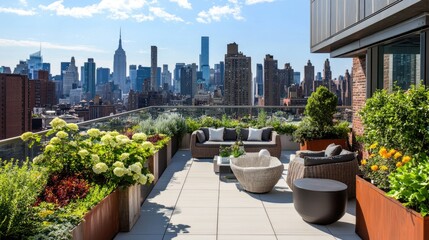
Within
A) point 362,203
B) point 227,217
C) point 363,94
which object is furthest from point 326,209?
point 363,94

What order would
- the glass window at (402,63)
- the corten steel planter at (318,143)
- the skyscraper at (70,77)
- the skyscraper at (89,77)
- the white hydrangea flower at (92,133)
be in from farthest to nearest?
the skyscraper at (89,77) → the skyscraper at (70,77) → the corten steel planter at (318,143) → the glass window at (402,63) → the white hydrangea flower at (92,133)

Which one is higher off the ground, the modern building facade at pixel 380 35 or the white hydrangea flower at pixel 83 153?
the modern building facade at pixel 380 35

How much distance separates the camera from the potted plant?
10.6m

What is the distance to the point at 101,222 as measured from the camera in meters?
4.23

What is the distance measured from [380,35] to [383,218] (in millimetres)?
3625

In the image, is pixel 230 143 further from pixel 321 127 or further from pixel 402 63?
pixel 402 63

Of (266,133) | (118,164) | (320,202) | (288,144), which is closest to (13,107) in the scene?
(288,144)

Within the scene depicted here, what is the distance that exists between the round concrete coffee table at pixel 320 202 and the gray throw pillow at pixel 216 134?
20.6ft

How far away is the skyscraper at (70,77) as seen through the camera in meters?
134

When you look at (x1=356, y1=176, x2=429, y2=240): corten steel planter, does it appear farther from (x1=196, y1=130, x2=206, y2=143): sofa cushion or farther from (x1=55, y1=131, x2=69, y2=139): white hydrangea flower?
(x1=196, y1=130, x2=206, y2=143): sofa cushion

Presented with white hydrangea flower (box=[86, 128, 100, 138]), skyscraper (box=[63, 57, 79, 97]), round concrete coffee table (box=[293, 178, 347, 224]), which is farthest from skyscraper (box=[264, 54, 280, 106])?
skyscraper (box=[63, 57, 79, 97])

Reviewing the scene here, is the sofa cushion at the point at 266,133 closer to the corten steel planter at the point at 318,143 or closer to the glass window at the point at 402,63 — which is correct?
the corten steel planter at the point at 318,143

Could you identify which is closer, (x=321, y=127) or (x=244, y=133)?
(x=321, y=127)

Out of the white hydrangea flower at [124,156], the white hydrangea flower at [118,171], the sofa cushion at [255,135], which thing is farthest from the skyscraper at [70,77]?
the white hydrangea flower at [118,171]
